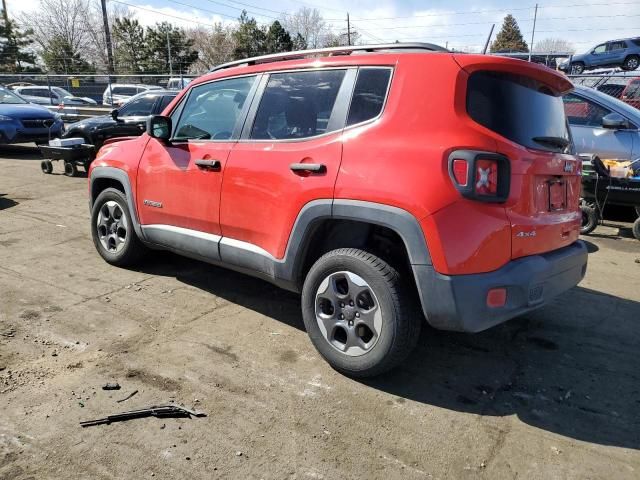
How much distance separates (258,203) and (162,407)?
56.6 inches

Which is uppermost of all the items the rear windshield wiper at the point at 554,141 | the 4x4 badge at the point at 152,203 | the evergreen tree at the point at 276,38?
the evergreen tree at the point at 276,38

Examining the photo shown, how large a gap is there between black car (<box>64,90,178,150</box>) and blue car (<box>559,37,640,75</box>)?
21.1 metres

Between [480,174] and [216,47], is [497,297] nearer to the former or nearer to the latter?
[480,174]

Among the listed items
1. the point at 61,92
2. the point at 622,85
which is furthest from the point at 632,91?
the point at 61,92

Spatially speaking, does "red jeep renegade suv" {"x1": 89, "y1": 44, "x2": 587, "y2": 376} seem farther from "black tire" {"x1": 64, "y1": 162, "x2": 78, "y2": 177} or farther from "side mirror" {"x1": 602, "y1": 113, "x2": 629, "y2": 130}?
"black tire" {"x1": 64, "y1": 162, "x2": 78, "y2": 177}

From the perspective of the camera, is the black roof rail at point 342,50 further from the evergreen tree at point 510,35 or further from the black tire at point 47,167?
the evergreen tree at point 510,35

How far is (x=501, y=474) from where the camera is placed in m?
2.44

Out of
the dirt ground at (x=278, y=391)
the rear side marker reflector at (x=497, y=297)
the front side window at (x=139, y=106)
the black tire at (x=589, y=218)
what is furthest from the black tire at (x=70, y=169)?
the rear side marker reflector at (x=497, y=297)

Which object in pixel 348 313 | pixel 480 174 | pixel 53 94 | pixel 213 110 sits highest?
pixel 53 94

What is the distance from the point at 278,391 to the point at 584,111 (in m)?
7.11

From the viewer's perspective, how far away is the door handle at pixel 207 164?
3896 millimetres

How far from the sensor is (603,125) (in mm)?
7512

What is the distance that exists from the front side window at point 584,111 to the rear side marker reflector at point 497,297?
20.2ft

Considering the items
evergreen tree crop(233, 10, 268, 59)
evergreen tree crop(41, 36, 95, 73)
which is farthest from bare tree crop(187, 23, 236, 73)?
evergreen tree crop(41, 36, 95, 73)
